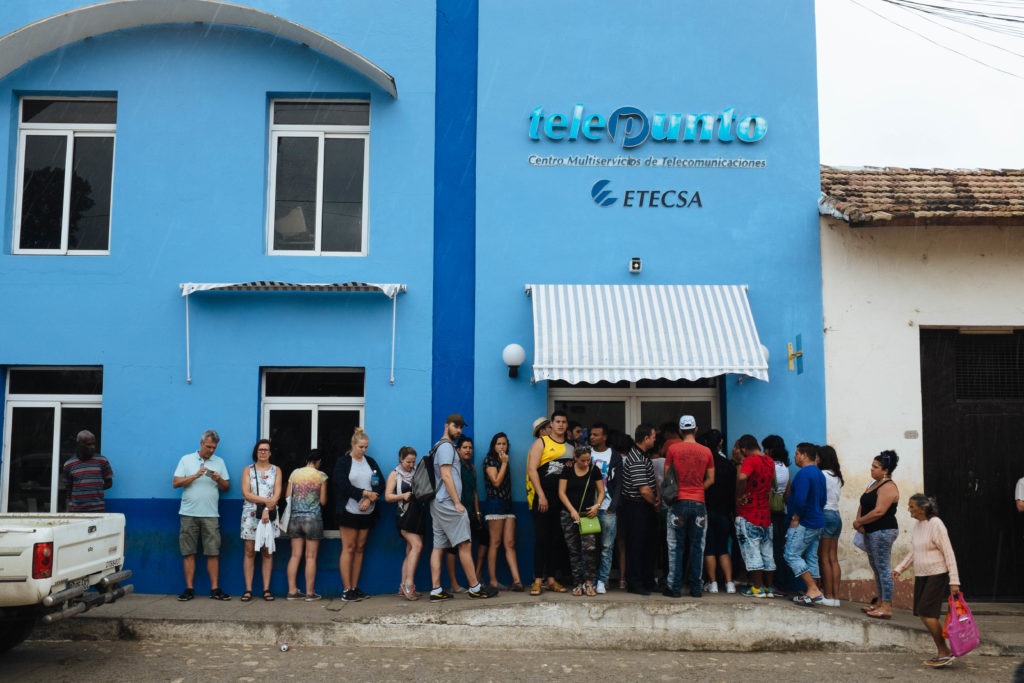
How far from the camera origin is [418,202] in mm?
9891

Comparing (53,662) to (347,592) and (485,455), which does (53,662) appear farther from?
(485,455)

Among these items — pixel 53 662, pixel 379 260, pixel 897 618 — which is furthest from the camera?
pixel 379 260

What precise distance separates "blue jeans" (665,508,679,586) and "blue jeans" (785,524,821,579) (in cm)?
117

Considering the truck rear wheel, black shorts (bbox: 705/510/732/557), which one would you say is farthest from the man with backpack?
the truck rear wheel

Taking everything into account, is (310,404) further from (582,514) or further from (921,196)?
(921,196)

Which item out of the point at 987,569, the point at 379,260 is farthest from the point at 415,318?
the point at 987,569

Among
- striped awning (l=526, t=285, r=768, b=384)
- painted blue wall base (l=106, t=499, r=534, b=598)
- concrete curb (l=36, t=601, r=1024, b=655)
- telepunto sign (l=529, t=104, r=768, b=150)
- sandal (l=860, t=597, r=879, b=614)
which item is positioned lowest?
concrete curb (l=36, t=601, r=1024, b=655)

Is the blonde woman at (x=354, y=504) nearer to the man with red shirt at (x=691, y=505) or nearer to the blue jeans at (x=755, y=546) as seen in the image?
the man with red shirt at (x=691, y=505)

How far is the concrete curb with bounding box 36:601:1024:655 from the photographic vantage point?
8.06 meters

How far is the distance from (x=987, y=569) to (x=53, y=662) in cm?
974

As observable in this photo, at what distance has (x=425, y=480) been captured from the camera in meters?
8.77

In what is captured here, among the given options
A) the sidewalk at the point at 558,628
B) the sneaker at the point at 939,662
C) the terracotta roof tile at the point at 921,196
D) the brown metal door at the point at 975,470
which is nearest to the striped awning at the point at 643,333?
the terracotta roof tile at the point at 921,196

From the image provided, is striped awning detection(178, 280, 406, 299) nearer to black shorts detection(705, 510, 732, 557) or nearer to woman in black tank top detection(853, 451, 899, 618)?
black shorts detection(705, 510, 732, 557)

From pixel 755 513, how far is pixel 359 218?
18.3 ft
